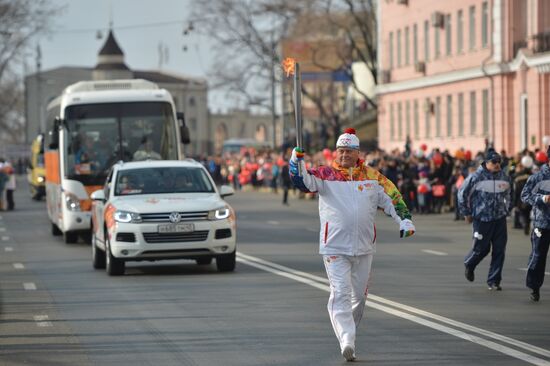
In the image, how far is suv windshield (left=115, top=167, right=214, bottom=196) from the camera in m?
22.3

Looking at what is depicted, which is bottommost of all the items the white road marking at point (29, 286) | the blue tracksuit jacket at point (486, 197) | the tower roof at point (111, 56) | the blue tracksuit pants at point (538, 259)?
the white road marking at point (29, 286)

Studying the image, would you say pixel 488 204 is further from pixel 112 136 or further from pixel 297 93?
pixel 112 136

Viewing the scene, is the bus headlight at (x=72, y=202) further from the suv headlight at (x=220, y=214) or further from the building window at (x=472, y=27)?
the building window at (x=472, y=27)

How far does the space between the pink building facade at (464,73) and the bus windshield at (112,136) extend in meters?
20.6

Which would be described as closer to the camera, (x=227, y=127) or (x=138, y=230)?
(x=138, y=230)

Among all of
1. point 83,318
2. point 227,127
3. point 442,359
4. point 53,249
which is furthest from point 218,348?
point 227,127

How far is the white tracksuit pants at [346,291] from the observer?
11789 mm

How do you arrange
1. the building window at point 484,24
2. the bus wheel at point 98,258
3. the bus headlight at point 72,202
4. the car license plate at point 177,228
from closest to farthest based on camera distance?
the car license plate at point 177,228 < the bus wheel at point 98,258 < the bus headlight at point 72,202 < the building window at point 484,24

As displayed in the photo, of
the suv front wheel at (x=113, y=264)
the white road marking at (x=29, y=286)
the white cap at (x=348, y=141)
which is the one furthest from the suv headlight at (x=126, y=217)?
the white cap at (x=348, y=141)

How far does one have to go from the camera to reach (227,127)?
643ft

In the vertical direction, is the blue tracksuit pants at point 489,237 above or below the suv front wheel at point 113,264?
above

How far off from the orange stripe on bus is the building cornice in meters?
18.4

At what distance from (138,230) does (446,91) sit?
130ft

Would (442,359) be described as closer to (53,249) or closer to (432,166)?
(53,249)
